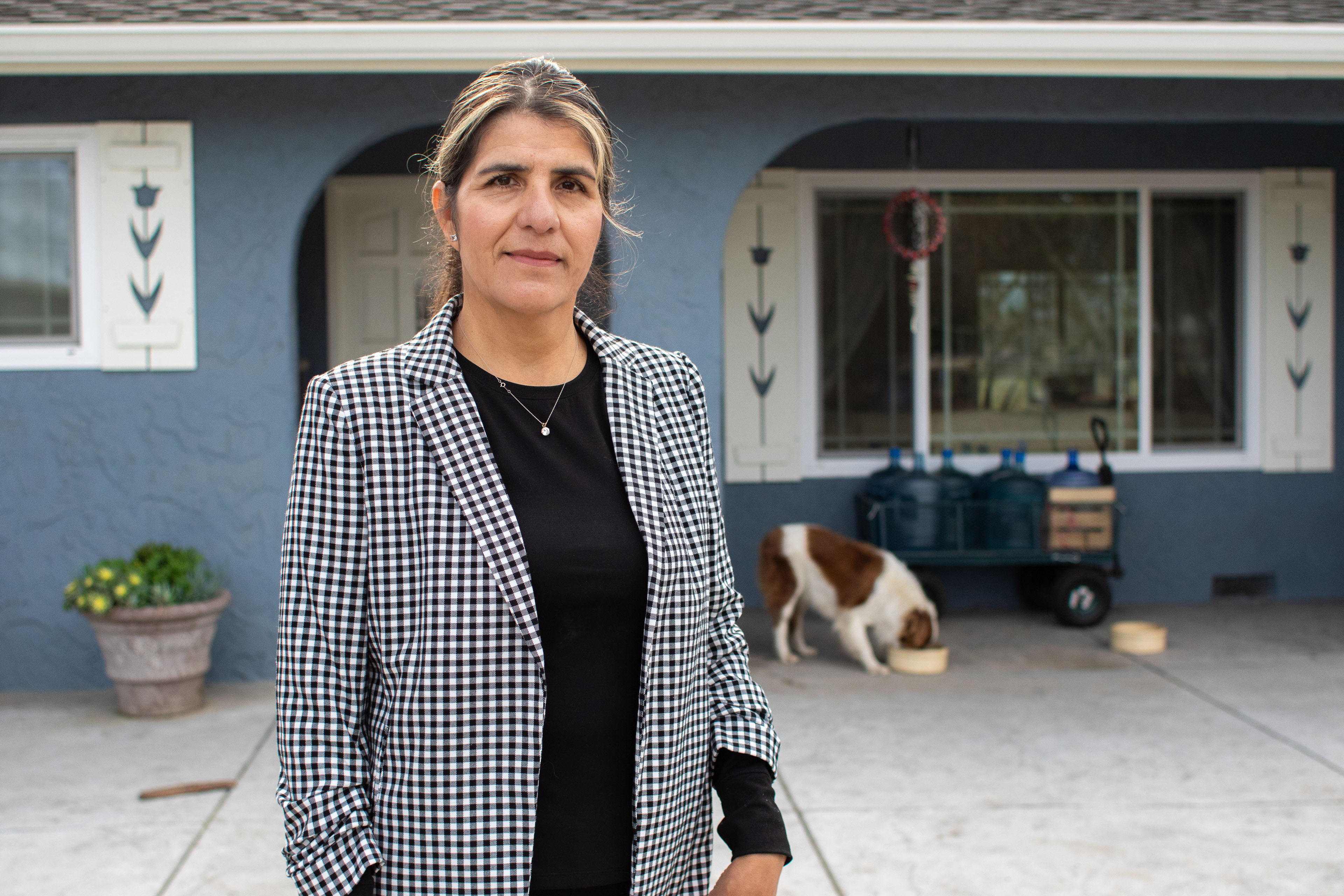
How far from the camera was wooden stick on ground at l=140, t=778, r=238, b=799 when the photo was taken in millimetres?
3947

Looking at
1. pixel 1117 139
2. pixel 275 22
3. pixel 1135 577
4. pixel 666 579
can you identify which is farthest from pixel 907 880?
pixel 1117 139

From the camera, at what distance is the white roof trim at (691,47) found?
188 inches

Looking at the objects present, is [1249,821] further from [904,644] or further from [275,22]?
[275,22]

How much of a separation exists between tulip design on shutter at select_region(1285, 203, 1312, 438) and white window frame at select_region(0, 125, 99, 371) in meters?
6.80

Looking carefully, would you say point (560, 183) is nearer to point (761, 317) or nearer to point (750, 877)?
point (750, 877)

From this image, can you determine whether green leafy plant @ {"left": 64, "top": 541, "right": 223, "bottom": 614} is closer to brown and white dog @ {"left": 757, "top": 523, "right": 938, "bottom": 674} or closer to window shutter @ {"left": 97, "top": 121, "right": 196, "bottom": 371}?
window shutter @ {"left": 97, "top": 121, "right": 196, "bottom": 371}

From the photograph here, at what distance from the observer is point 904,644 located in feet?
18.5

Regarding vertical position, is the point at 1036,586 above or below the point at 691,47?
below

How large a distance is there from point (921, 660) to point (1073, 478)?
1.73 metres

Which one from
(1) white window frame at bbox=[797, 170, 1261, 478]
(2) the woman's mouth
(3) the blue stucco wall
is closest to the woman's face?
(2) the woman's mouth

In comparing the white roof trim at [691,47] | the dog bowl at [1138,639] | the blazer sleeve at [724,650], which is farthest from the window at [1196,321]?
the blazer sleeve at [724,650]

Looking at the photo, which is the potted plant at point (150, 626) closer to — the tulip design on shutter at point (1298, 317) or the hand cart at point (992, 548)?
the hand cart at point (992, 548)

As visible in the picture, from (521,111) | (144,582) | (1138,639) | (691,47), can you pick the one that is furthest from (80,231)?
(1138,639)

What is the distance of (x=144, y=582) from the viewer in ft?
16.1
